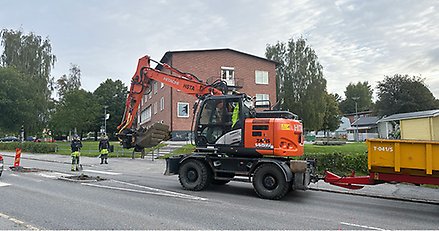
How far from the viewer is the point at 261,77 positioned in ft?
135

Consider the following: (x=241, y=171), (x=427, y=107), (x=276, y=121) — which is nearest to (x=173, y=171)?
(x=241, y=171)

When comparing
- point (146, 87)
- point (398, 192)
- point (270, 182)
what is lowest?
point (398, 192)

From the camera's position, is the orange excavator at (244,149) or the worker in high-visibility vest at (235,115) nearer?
the orange excavator at (244,149)

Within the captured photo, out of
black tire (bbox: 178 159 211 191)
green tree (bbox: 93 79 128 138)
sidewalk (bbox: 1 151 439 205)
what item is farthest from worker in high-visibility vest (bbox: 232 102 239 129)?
green tree (bbox: 93 79 128 138)

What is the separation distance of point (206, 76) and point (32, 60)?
28.0m

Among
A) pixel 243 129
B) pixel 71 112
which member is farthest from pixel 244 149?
pixel 71 112

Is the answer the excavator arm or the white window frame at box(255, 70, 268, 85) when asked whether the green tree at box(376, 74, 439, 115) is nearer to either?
the white window frame at box(255, 70, 268, 85)

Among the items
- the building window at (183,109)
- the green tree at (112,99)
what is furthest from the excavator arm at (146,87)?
the green tree at (112,99)

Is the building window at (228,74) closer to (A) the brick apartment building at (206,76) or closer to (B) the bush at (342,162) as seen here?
(A) the brick apartment building at (206,76)

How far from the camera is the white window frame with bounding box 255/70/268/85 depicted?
4091 centimetres

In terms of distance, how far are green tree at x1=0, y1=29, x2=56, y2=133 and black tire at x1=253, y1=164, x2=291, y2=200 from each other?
153 ft

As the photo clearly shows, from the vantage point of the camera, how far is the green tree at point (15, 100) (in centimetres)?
4466

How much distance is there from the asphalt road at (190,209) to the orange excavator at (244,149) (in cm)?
49

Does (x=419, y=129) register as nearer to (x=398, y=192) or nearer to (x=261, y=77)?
(x=398, y=192)
